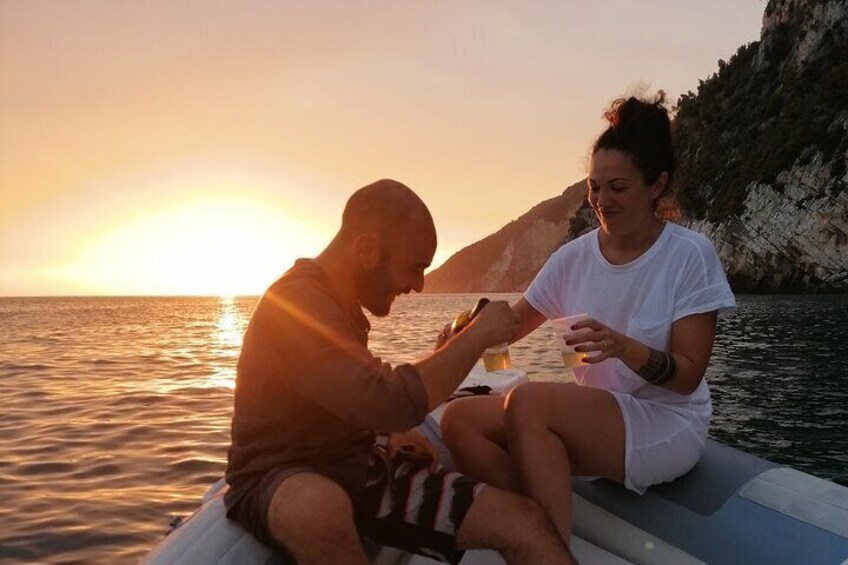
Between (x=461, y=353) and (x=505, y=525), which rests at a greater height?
(x=461, y=353)

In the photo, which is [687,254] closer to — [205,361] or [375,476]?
[375,476]

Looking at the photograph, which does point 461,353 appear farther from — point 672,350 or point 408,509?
point 672,350

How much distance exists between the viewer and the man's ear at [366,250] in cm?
230

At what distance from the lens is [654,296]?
304 centimetres

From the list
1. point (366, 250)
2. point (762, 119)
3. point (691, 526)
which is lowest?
point (691, 526)

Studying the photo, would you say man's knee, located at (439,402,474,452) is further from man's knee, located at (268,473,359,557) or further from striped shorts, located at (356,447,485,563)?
man's knee, located at (268,473,359,557)

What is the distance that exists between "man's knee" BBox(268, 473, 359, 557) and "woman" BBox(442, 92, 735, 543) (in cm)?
85

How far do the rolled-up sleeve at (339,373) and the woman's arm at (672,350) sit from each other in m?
0.84

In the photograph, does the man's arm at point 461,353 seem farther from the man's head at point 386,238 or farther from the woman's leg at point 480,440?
the woman's leg at point 480,440

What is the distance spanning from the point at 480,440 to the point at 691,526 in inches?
35.6

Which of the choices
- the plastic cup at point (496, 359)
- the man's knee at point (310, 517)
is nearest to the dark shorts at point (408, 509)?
the man's knee at point (310, 517)

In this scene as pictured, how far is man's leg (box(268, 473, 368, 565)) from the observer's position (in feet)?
6.79

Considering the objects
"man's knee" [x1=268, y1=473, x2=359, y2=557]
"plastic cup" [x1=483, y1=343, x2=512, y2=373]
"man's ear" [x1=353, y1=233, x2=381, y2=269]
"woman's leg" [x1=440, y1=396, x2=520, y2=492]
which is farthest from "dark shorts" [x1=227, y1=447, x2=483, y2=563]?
"plastic cup" [x1=483, y1=343, x2=512, y2=373]

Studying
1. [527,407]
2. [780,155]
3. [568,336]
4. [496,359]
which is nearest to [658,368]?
[568,336]
